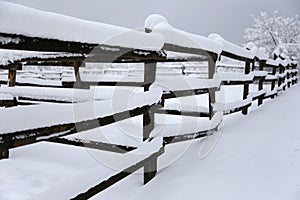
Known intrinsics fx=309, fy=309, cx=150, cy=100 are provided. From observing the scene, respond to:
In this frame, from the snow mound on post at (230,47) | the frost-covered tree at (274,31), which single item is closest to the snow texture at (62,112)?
the snow mound on post at (230,47)

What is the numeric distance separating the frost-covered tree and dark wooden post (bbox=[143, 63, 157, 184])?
21762 millimetres

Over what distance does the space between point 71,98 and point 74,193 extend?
1.54 m

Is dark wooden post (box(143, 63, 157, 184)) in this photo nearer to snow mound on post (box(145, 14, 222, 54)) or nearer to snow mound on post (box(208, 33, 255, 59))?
snow mound on post (box(145, 14, 222, 54))

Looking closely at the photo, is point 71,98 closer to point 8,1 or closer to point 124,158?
point 124,158

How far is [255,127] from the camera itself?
3.65m

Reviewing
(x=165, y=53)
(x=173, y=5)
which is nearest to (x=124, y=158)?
(x=165, y=53)

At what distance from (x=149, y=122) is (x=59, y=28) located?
116 cm

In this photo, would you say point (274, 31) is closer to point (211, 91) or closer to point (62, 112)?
point (211, 91)

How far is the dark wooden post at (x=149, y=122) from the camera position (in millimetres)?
2234

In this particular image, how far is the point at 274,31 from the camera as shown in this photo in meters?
23.2

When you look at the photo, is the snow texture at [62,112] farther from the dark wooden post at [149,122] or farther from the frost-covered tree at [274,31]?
the frost-covered tree at [274,31]

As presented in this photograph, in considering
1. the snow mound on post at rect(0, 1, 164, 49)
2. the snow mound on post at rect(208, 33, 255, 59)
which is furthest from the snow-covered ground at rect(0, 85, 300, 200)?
the snow mound on post at rect(208, 33, 255, 59)

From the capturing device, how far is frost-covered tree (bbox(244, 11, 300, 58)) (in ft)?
74.5

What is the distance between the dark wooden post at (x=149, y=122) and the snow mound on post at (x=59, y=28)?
0.95ft
